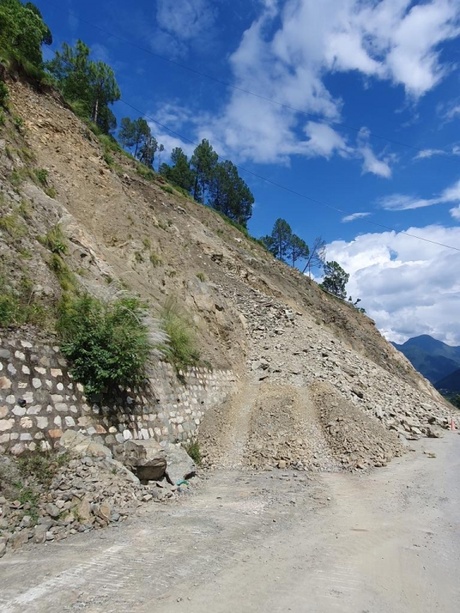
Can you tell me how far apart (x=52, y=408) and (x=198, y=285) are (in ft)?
39.1

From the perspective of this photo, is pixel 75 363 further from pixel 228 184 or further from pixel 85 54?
pixel 228 184

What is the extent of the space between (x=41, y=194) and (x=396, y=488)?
12451 mm

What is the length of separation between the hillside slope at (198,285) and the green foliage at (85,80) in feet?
20.8

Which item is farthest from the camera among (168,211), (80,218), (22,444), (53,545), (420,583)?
(168,211)

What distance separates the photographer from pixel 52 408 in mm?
6508

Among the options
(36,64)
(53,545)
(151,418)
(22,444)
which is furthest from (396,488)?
(36,64)

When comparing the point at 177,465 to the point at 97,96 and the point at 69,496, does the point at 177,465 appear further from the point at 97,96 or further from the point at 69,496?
the point at 97,96

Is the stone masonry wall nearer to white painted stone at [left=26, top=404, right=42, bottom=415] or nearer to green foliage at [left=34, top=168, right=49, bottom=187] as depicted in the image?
white painted stone at [left=26, top=404, right=42, bottom=415]

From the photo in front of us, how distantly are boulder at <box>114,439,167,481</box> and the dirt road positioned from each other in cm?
87

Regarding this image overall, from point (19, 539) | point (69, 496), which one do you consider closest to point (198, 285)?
point (69, 496)

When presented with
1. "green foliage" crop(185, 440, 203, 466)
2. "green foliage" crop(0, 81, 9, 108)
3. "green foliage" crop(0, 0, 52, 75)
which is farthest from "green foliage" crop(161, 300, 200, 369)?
"green foliage" crop(0, 0, 52, 75)

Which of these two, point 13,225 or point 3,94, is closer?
point 13,225

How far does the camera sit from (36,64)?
1792 cm

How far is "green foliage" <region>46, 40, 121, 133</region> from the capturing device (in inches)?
1071
